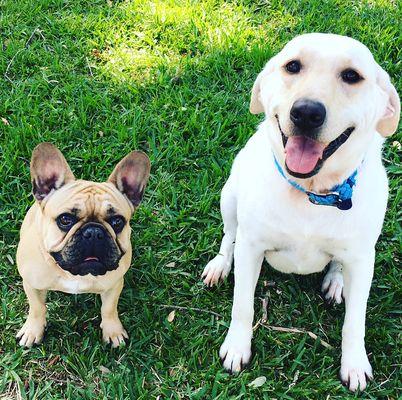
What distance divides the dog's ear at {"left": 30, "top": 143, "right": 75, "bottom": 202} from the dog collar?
1078 mm

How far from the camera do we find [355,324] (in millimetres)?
3283

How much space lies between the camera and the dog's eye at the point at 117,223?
10.0 ft

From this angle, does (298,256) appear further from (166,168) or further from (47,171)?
(166,168)

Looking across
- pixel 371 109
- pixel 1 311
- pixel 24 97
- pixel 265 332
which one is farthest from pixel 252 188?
pixel 24 97

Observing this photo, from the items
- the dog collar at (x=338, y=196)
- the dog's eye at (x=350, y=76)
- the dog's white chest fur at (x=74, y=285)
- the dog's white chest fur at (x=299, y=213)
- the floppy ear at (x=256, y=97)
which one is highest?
the dog's eye at (x=350, y=76)

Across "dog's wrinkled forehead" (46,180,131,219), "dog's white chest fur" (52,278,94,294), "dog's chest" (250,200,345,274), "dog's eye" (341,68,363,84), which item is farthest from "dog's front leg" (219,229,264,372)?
"dog's eye" (341,68,363,84)

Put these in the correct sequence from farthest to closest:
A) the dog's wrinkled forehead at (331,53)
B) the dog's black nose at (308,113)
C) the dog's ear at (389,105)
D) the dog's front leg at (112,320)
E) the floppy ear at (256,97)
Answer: the dog's front leg at (112,320) < the floppy ear at (256,97) < the dog's ear at (389,105) < the dog's wrinkled forehead at (331,53) < the dog's black nose at (308,113)

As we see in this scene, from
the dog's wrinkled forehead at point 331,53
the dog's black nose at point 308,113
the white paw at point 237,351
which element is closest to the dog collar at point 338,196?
the dog's black nose at point 308,113

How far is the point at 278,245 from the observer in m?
3.05

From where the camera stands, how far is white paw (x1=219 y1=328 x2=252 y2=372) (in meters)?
3.42

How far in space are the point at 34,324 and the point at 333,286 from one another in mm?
1691

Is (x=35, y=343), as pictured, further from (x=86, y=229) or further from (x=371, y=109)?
(x=371, y=109)

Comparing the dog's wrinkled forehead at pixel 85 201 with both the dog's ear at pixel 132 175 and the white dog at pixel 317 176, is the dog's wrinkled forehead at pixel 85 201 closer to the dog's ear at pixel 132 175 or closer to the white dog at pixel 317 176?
the dog's ear at pixel 132 175

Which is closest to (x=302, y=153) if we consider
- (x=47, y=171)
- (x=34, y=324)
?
(x=47, y=171)
